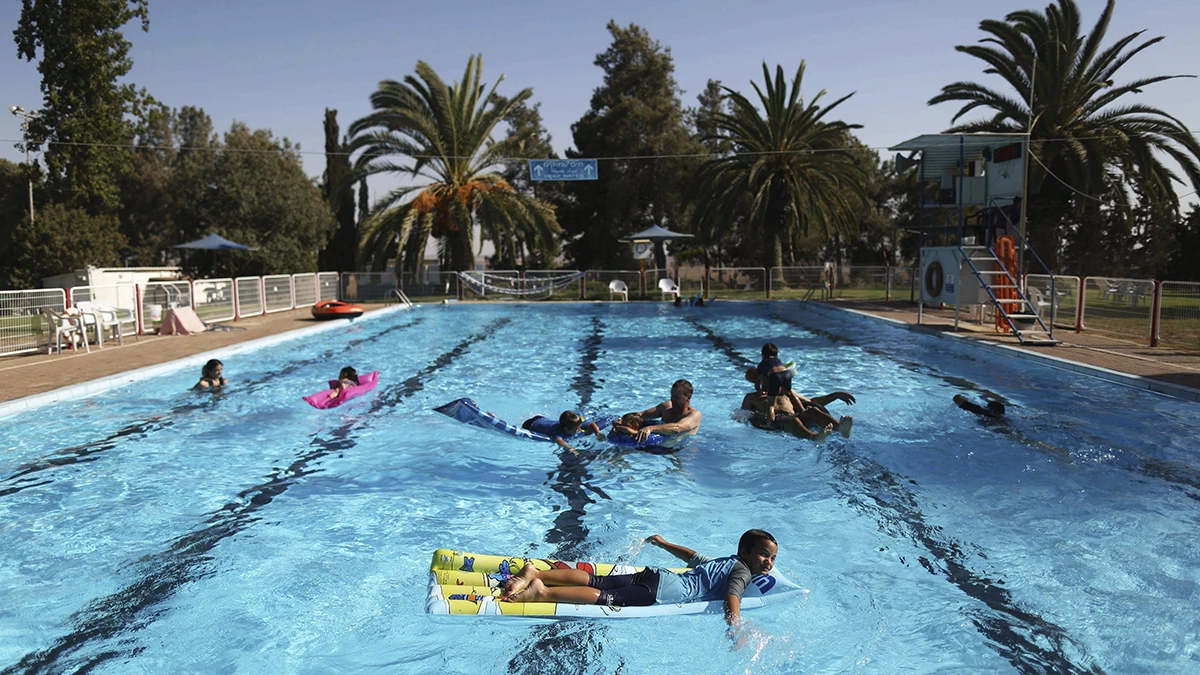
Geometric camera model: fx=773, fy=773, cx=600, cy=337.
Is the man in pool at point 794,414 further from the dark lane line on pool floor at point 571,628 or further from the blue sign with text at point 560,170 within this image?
the blue sign with text at point 560,170

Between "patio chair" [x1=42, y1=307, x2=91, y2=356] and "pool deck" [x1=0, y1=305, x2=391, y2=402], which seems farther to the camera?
"patio chair" [x1=42, y1=307, x2=91, y2=356]

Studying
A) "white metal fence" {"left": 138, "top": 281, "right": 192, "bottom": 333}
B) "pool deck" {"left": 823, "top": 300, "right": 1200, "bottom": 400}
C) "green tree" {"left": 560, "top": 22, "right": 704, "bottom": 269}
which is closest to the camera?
"pool deck" {"left": 823, "top": 300, "right": 1200, "bottom": 400}

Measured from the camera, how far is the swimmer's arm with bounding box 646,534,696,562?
5.23m

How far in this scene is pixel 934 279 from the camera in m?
17.9

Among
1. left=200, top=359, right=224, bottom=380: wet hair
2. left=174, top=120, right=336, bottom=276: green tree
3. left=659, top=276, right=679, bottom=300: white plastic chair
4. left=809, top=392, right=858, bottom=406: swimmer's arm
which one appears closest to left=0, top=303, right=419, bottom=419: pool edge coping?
left=200, top=359, right=224, bottom=380: wet hair

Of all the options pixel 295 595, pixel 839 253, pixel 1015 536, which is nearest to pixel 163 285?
pixel 295 595

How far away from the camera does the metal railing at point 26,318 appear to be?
13289mm

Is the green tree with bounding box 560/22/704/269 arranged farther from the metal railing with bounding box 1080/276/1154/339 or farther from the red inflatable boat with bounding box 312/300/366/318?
the metal railing with bounding box 1080/276/1154/339

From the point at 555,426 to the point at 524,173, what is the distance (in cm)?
3428

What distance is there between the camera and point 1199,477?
7.04 metres

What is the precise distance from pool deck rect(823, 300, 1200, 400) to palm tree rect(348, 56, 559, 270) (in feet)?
52.1

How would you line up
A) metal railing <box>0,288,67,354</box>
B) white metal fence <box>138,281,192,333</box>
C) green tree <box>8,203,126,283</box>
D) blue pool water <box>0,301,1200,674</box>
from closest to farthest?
blue pool water <box>0,301,1200,674</box>, metal railing <box>0,288,67,354</box>, white metal fence <box>138,281,192,333</box>, green tree <box>8,203,126,283</box>

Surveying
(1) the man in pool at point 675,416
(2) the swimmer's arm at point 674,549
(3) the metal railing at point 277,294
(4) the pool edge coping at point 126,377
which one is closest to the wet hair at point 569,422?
(1) the man in pool at point 675,416

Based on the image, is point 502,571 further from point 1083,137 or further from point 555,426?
point 1083,137
